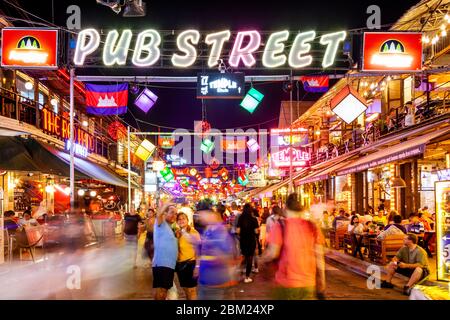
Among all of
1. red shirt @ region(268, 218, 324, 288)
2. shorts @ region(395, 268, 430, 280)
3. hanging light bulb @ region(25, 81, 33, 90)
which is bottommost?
shorts @ region(395, 268, 430, 280)

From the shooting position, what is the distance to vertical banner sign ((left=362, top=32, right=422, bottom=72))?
1407 centimetres

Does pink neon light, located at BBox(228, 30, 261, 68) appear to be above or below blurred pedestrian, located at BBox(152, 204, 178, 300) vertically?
above

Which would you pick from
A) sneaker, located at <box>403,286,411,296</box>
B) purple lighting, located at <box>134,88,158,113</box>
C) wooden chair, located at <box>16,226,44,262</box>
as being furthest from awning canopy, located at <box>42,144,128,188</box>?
sneaker, located at <box>403,286,411,296</box>

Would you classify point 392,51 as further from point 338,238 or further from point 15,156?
point 15,156

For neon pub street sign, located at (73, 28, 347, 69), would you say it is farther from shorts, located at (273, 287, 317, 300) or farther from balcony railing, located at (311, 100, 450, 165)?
shorts, located at (273, 287, 317, 300)

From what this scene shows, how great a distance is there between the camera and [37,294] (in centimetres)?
1078

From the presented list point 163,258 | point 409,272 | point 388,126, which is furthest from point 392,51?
point 163,258

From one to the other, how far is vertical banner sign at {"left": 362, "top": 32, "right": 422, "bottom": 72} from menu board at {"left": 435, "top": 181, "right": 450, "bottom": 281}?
12.4ft

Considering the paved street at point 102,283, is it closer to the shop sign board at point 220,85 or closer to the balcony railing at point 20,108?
the shop sign board at point 220,85
